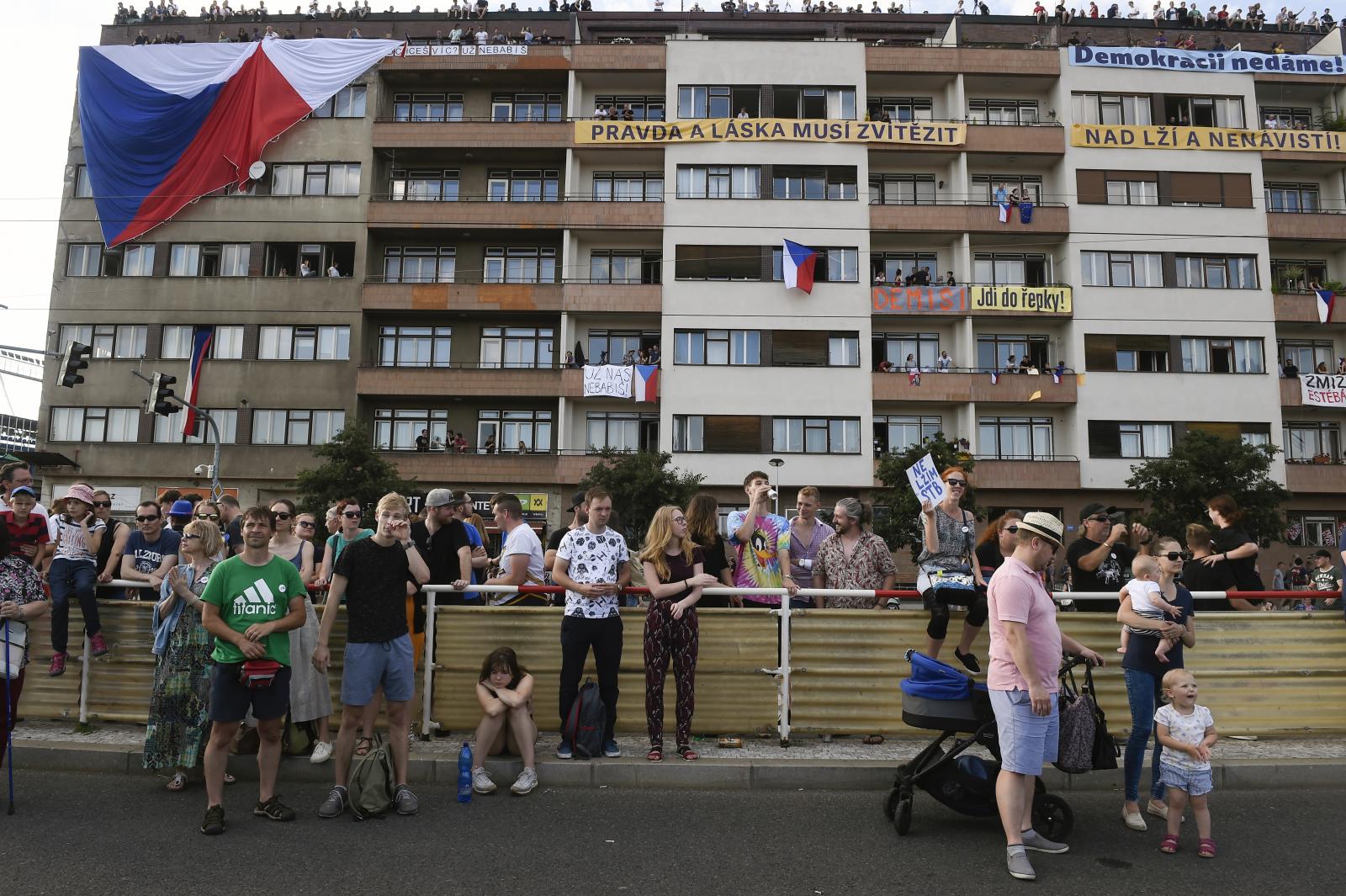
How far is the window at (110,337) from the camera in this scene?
3991cm

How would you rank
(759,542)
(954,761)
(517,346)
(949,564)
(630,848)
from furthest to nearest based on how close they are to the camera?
(517,346), (759,542), (949,564), (954,761), (630,848)

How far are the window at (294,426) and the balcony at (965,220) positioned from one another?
24.2 metres

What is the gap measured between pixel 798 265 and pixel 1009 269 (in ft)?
31.5

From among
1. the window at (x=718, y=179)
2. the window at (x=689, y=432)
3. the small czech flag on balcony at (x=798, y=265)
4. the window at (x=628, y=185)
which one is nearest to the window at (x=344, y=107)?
the window at (x=628, y=185)

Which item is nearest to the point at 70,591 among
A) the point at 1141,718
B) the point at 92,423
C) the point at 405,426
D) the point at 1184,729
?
the point at 1141,718

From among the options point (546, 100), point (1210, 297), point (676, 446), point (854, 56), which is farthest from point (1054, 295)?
point (546, 100)

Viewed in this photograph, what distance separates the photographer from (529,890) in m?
4.63

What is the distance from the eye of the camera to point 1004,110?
4072 cm

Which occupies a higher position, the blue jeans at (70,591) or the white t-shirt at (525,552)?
the white t-shirt at (525,552)

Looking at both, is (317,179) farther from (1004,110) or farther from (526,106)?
(1004,110)

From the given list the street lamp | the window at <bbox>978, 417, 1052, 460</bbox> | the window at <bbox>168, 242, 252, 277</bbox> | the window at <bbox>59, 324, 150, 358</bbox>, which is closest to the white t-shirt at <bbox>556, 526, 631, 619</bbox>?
the street lamp

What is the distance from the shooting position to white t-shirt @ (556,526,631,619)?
7.01 metres

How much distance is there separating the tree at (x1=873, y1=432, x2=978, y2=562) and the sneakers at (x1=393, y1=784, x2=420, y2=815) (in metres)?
28.1

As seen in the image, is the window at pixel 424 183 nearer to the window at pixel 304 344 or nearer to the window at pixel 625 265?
the window at pixel 304 344
